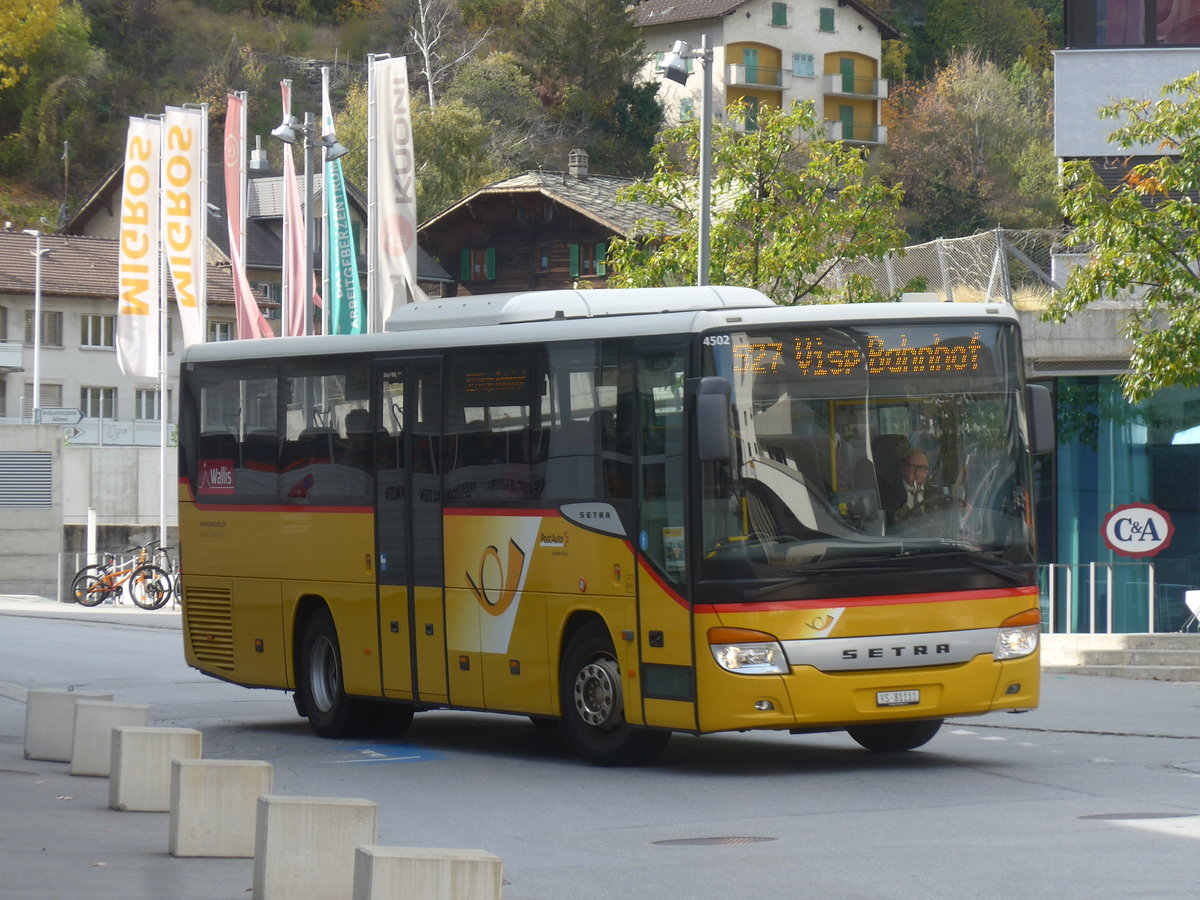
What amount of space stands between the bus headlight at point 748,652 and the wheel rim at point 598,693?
0.97 m

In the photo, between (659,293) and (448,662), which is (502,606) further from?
(659,293)

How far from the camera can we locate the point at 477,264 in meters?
76.0

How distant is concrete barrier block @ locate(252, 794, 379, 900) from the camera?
839cm

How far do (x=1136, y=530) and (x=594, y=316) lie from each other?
11438 mm

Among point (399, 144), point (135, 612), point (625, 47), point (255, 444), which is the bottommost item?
point (135, 612)

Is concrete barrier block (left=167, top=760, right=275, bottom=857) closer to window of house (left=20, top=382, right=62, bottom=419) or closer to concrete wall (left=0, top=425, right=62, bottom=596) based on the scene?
concrete wall (left=0, top=425, right=62, bottom=596)

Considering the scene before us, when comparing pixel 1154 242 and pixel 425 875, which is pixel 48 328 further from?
pixel 425 875

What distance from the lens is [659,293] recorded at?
14289 mm

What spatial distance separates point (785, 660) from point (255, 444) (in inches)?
240

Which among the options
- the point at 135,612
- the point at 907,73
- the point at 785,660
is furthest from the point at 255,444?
the point at 907,73

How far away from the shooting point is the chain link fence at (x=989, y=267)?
2808 cm

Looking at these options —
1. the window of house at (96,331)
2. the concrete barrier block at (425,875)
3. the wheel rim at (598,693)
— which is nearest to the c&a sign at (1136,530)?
the wheel rim at (598,693)

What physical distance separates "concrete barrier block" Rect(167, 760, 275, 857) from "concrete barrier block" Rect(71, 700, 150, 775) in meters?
4.00

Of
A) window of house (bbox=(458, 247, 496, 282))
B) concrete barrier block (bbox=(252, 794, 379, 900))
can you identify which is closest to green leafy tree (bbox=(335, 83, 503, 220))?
window of house (bbox=(458, 247, 496, 282))
